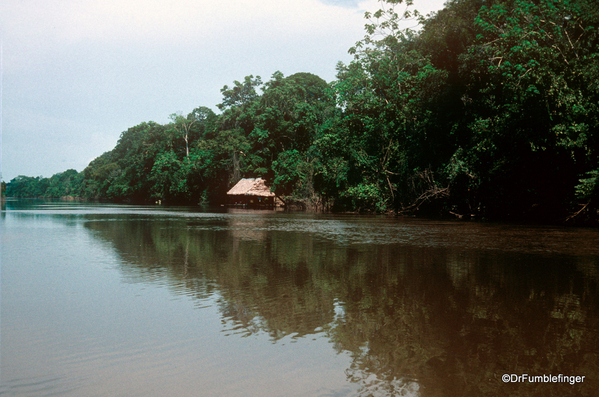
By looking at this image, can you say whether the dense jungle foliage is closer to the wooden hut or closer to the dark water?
the wooden hut

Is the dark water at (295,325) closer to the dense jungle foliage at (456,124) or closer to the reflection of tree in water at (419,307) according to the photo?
the reflection of tree in water at (419,307)

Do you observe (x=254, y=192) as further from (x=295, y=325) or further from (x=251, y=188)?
(x=295, y=325)

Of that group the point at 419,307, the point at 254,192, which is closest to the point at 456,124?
the point at 419,307

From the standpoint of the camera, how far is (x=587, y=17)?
795 inches

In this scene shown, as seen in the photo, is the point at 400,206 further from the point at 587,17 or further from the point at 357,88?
the point at 587,17

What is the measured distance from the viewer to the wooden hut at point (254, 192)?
52219 mm

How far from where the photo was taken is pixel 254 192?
52156mm

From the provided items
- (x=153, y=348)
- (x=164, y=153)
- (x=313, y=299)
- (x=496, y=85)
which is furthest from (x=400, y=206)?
(x=164, y=153)

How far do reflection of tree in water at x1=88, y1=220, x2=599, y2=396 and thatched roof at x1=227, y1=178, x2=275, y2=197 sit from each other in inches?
1536

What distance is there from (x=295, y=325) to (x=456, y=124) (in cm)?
2341

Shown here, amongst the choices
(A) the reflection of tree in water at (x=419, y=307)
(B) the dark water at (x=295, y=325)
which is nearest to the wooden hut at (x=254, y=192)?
(A) the reflection of tree in water at (x=419, y=307)

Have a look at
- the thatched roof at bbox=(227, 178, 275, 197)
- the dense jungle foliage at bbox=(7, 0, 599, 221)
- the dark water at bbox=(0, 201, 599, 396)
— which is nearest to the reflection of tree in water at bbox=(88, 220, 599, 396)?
the dark water at bbox=(0, 201, 599, 396)

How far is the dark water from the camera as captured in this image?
13.4 feet

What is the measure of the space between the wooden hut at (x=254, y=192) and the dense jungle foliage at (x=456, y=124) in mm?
1189
